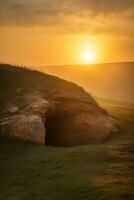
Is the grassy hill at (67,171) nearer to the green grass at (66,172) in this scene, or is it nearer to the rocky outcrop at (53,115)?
the green grass at (66,172)

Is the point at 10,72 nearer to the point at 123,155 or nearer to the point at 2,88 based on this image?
the point at 2,88

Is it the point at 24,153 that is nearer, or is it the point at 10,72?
the point at 24,153

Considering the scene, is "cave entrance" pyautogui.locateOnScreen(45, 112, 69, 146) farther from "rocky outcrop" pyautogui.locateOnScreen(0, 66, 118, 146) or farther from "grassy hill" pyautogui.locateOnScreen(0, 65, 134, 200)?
"grassy hill" pyautogui.locateOnScreen(0, 65, 134, 200)

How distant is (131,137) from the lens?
1220 inches

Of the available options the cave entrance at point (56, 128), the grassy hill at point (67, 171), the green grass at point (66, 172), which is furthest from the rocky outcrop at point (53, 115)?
the green grass at point (66, 172)

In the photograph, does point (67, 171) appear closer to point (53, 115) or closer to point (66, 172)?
point (66, 172)

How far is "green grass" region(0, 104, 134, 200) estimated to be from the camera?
18.3 meters

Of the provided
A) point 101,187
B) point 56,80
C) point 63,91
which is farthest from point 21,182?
point 56,80

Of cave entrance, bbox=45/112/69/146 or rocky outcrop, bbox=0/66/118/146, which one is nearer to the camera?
rocky outcrop, bbox=0/66/118/146

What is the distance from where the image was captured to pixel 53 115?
35562 mm

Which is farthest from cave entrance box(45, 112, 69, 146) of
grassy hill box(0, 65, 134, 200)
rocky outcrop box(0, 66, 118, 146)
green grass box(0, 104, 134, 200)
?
green grass box(0, 104, 134, 200)

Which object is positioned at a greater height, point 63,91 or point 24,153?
point 63,91

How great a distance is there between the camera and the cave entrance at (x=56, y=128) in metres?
35.5

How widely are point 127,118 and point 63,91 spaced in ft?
26.7
